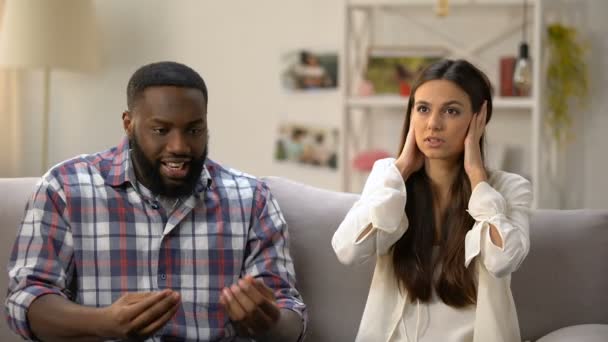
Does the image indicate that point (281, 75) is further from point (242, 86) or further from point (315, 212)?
point (315, 212)

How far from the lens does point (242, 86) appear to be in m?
4.21

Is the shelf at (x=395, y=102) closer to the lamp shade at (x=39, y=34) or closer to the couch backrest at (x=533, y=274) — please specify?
the lamp shade at (x=39, y=34)

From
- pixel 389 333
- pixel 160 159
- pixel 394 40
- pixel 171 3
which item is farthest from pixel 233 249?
pixel 171 3

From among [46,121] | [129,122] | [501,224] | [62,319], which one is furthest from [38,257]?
[46,121]

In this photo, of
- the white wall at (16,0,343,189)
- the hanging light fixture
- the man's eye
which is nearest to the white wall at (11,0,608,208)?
Answer: the white wall at (16,0,343,189)

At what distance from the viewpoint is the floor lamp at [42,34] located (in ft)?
12.6

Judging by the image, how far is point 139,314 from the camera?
168cm

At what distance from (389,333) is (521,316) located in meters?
0.35

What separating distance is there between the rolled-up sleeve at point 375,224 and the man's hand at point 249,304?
1.05ft

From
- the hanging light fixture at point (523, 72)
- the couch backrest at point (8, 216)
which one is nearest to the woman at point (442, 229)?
the couch backrest at point (8, 216)

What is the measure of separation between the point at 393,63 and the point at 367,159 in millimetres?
417

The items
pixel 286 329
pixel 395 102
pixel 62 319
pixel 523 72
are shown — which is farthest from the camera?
pixel 395 102

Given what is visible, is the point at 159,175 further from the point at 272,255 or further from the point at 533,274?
the point at 533,274

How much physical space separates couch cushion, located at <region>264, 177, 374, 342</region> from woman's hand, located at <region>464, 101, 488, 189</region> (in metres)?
0.33
